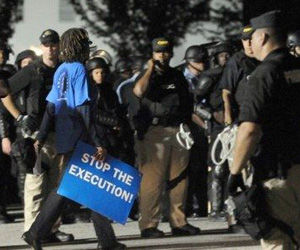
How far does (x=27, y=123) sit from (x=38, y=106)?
47 centimetres

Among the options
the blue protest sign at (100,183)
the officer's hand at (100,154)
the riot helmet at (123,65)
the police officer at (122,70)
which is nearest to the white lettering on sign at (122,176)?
the blue protest sign at (100,183)

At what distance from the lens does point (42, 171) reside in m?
10.2

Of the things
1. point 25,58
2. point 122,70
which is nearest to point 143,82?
point 25,58

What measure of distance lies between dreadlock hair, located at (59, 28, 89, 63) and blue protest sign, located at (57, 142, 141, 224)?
74 centimetres

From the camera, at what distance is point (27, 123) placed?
9.88 meters

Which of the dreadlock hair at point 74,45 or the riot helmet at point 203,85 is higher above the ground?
the dreadlock hair at point 74,45

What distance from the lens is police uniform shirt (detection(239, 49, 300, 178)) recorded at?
6.48 meters

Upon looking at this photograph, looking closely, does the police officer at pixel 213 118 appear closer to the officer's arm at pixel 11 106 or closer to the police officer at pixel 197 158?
the police officer at pixel 197 158

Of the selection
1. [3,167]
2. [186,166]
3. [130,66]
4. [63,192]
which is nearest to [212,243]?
[186,166]

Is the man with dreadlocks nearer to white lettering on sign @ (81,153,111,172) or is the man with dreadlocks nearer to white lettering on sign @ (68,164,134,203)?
white lettering on sign @ (81,153,111,172)

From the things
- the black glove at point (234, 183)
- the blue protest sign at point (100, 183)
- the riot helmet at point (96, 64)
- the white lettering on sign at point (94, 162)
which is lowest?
the blue protest sign at point (100, 183)

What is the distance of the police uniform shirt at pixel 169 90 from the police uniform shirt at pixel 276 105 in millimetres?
4401

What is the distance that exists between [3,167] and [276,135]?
677 cm

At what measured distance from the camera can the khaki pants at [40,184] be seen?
33.4 ft
